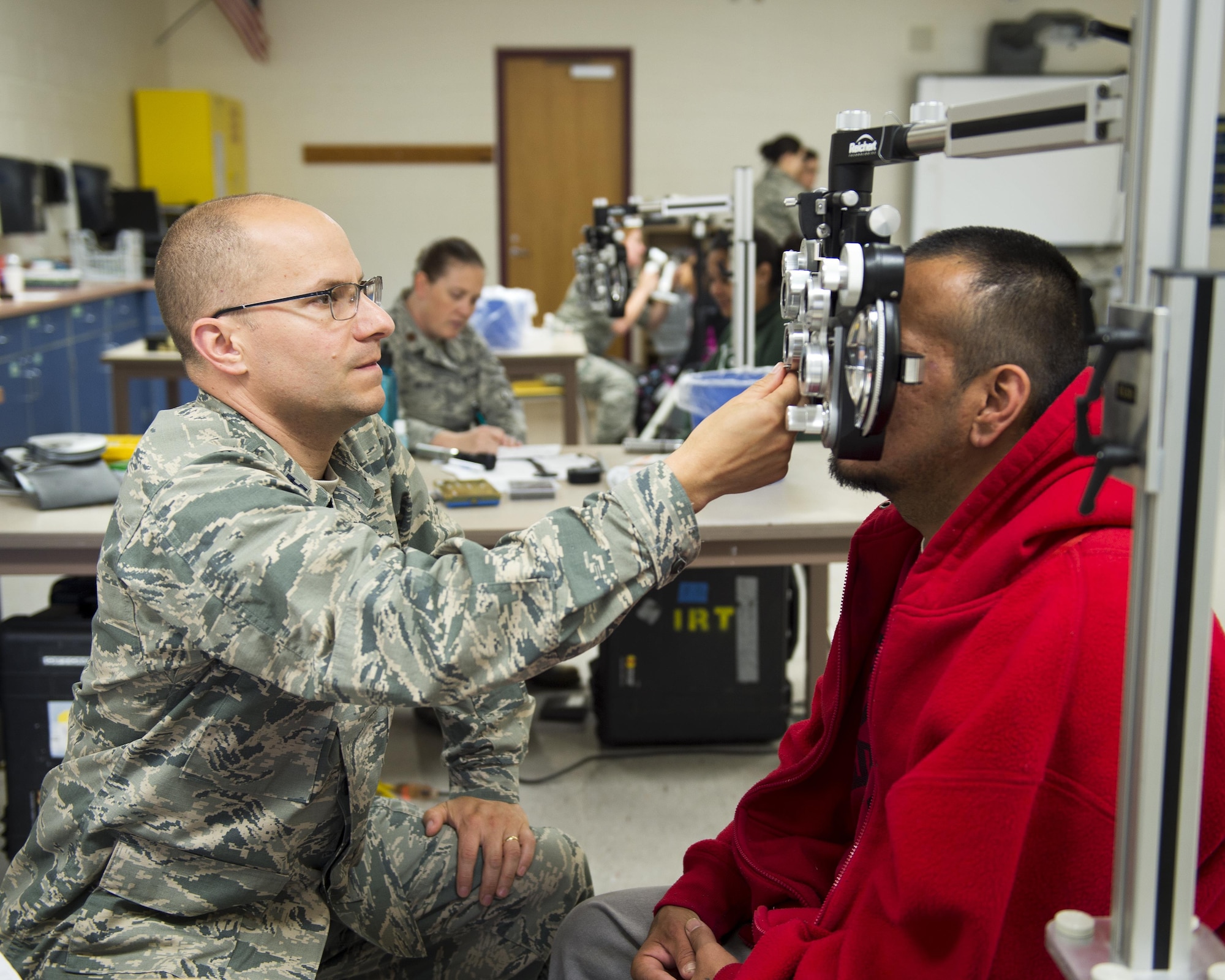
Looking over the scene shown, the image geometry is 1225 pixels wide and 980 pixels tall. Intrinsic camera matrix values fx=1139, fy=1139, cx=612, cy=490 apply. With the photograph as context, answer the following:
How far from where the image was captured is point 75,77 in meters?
6.66

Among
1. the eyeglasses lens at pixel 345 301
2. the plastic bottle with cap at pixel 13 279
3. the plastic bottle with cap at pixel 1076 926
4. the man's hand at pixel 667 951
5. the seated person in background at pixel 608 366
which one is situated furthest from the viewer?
the seated person in background at pixel 608 366

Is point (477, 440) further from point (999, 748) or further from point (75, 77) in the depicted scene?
point (75, 77)

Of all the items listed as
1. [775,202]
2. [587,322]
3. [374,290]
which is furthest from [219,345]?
[775,202]

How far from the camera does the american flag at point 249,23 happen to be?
7297 millimetres

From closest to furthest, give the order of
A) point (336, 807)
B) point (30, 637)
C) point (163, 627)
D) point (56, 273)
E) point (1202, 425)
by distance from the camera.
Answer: point (1202, 425), point (163, 627), point (336, 807), point (30, 637), point (56, 273)

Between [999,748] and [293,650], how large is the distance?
24.4 inches

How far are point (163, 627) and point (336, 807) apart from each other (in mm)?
316

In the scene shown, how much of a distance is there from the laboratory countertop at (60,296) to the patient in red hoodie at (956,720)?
4401mm

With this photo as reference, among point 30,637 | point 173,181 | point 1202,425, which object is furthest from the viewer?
point 173,181

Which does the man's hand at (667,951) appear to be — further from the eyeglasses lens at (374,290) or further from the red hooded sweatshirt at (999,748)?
the eyeglasses lens at (374,290)

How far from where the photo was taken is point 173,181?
7.51m

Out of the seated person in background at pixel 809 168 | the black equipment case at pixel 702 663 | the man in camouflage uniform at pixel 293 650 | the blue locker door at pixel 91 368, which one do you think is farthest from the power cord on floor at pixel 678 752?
the seated person in background at pixel 809 168

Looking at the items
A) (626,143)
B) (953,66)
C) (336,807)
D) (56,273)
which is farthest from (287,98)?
(336,807)

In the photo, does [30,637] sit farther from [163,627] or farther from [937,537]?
[937,537]
